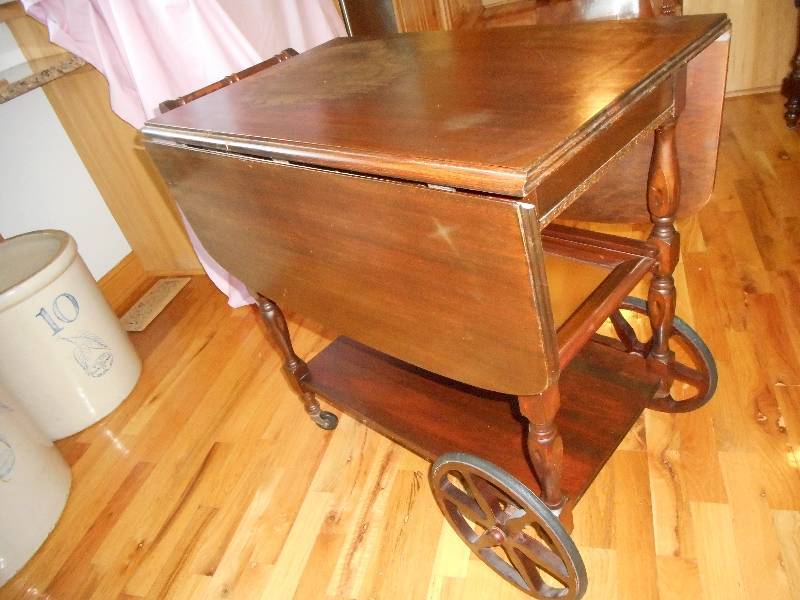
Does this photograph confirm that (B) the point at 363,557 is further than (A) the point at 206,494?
No

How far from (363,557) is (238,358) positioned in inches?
33.0

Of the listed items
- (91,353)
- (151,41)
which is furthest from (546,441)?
(151,41)

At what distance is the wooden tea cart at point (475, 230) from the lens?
0.66 meters

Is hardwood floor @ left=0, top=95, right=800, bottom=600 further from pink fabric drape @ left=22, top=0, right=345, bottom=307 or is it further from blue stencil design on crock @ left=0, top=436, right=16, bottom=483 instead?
pink fabric drape @ left=22, top=0, right=345, bottom=307

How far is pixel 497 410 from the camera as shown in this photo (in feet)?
3.90

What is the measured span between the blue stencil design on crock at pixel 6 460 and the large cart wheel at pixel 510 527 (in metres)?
0.97

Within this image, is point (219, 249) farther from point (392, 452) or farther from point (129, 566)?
point (129, 566)

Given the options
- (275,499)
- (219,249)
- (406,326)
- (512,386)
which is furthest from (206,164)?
(275,499)

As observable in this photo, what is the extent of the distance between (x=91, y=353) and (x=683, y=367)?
151cm

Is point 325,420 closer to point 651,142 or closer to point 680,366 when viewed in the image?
point 680,366

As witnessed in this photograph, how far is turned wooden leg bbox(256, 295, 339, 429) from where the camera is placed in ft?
4.25

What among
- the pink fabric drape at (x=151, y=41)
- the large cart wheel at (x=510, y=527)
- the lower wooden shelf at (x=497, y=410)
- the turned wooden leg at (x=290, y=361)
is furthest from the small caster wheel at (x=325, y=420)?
the pink fabric drape at (x=151, y=41)

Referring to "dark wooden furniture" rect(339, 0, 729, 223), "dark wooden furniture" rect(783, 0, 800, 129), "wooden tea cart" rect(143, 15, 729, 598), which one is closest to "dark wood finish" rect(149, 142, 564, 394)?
"wooden tea cart" rect(143, 15, 729, 598)

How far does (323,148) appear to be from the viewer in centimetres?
75
